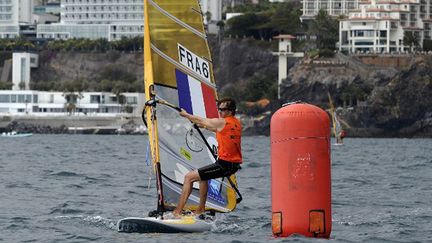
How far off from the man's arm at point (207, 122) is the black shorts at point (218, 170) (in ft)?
2.08

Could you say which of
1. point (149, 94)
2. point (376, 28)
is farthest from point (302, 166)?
point (376, 28)

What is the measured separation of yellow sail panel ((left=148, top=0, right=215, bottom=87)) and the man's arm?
148cm

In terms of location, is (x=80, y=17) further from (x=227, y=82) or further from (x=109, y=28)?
(x=227, y=82)

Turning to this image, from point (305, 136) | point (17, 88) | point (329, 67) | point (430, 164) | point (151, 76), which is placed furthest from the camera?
point (17, 88)

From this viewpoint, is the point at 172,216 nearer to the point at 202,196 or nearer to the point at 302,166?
the point at 202,196

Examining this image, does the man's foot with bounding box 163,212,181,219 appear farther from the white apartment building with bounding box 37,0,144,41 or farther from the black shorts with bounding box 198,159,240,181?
the white apartment building with bounding box 37,0,144,41

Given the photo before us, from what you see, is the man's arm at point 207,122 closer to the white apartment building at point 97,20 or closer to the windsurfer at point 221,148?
the windsurfer at point 221,148

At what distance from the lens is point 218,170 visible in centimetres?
2450

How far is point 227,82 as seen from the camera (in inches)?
6531

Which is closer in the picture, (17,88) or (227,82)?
(227,82)

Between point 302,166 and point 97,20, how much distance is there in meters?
173

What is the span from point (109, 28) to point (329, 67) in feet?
152

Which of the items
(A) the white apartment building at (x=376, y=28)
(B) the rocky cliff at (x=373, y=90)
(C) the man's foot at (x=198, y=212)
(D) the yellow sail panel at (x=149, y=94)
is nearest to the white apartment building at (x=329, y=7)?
(A) the white apartment building at (x=376, y=28)

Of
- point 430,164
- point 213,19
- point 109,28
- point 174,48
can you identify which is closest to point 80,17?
point 109,28
